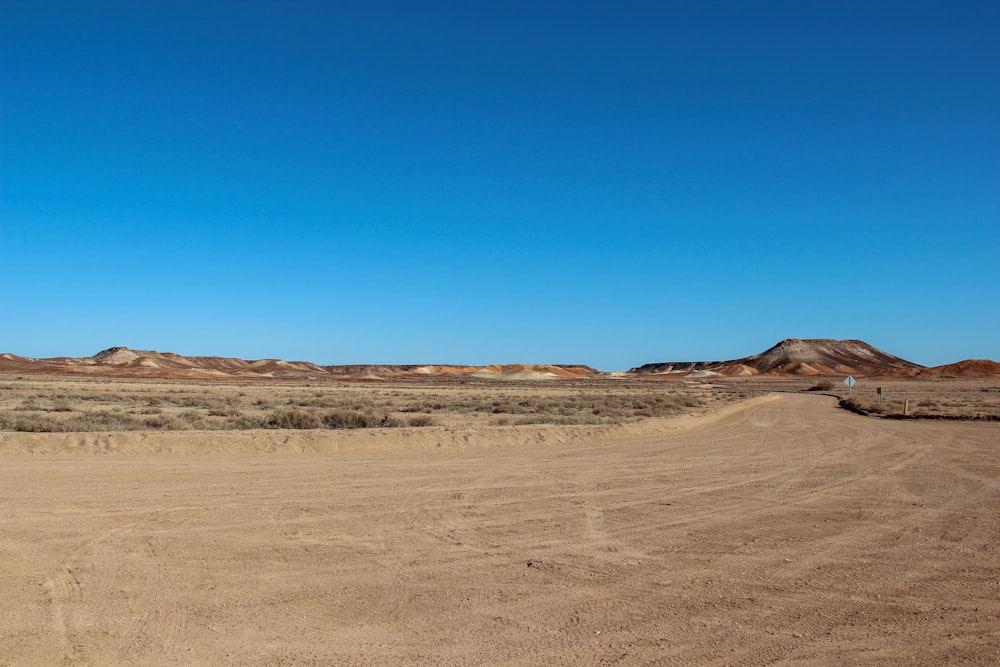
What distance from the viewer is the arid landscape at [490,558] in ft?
20.7

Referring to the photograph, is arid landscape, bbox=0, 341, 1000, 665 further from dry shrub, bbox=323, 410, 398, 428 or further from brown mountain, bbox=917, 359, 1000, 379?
brown mountain, bbox=917, 359, 1000, 379

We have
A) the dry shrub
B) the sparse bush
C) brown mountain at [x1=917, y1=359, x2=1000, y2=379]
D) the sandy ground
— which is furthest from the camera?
brown mountain at [x1=917, y1=359, x2=1000, y2=379]

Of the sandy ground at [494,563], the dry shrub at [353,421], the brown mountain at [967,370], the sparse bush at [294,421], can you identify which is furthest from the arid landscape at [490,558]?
the brown mountain at [967,370]

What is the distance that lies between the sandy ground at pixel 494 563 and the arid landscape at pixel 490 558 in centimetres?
4

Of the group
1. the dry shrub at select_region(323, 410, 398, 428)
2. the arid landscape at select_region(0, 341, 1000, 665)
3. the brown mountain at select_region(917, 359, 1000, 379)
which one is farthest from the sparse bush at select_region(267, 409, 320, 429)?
the brown mountain at select_region(917, 359, 1000, 379)

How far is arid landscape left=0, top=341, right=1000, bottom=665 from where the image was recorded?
6301 millimetres

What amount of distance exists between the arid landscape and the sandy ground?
0.04m

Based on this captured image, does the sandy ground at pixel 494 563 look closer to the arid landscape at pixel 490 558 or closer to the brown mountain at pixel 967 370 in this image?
the arid landscape at pixel 490 558

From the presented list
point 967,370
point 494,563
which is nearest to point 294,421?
point 494,563

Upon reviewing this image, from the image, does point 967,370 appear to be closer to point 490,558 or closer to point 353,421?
point 353,421

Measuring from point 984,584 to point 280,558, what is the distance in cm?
790

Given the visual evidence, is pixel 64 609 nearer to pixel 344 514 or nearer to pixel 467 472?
pixel 344 514

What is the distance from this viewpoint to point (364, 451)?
20922mm

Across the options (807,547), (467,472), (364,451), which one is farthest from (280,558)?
(364,451)
